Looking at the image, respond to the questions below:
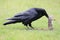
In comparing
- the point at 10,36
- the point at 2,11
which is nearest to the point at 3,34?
the point at 10,36

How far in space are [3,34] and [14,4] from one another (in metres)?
7.14

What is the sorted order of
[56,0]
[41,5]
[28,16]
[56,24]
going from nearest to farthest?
[28,16] → [56,24] → [41,5] → [56,0]

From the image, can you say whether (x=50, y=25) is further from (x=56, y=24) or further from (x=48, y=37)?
(x=48, y=37)

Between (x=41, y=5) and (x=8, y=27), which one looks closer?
(x=8, y=27)

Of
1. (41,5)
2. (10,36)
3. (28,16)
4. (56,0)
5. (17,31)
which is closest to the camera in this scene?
(10,36)

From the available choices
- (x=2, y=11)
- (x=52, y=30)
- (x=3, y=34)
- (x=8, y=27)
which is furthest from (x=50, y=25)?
(x=2, y=11)

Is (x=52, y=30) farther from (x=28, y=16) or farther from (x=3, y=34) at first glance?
(x=3, y=34)

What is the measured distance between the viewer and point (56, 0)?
1780cm

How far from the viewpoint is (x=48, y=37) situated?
8719 millimetres

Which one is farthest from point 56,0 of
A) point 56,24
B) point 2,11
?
point 56,24

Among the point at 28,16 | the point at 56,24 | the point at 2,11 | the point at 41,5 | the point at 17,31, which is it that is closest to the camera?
the point at 17,31

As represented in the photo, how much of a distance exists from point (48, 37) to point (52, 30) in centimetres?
119

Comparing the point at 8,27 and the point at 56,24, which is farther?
the point at 56,24

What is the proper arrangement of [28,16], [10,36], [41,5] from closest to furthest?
1. [10,36]
2. [28,16]
3. [41,5]
